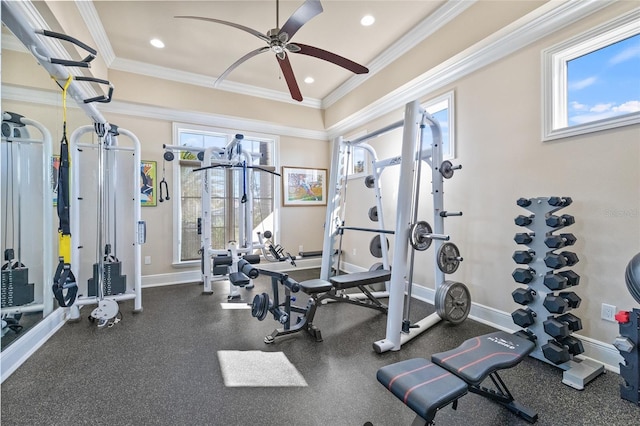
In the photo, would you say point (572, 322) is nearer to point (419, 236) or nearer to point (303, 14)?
point (419, 236)

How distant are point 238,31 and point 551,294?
4.30m

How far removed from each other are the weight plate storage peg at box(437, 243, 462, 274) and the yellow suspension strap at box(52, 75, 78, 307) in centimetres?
304

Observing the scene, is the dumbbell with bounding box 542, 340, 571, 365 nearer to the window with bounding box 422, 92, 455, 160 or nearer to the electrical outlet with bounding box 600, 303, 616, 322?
the electrical outlet with bounding box 600, 303, 616, 322

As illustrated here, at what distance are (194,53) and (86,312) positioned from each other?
12.2 feet

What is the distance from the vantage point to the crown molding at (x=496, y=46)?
2.29m

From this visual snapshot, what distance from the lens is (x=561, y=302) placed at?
207 centimetres

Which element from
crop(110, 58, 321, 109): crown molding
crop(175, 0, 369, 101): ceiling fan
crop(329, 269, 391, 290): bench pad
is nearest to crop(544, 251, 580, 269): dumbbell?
crop(329, 269, 391, 290): bench pad

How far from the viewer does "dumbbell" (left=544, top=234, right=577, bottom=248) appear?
2.10m

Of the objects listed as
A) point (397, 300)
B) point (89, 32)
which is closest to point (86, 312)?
point (89, 32)

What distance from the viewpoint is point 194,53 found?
13.3 ft

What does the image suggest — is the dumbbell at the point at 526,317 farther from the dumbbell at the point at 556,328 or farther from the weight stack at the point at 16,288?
the weight stack at the point at 16,288

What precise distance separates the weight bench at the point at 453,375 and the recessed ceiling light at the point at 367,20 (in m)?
3.57

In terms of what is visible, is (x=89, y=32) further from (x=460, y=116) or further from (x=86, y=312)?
(x=460, y=116)

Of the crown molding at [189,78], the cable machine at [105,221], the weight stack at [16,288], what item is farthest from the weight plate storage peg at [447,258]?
the crown molding at [189,78]
